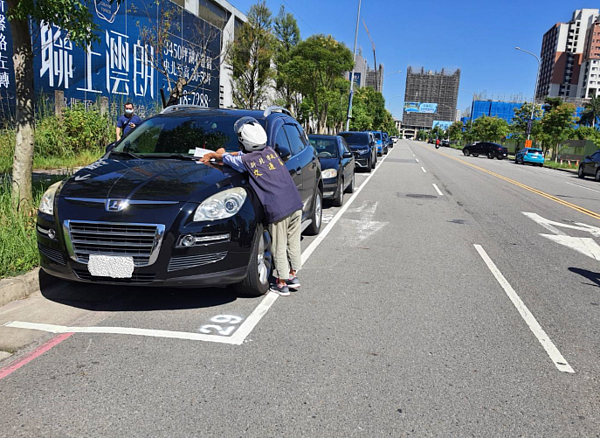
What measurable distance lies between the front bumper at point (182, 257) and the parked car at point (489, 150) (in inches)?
2098

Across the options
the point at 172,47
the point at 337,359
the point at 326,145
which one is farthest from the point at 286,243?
the point at 172,47

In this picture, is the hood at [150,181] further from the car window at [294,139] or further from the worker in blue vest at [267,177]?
the car window at [294,139]

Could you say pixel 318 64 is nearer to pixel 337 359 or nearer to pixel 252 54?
pixel 252 54

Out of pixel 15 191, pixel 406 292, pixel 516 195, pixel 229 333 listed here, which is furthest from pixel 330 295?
pixel 516 195

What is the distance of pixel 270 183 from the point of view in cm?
459

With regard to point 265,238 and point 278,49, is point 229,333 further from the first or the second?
→ point 278,49

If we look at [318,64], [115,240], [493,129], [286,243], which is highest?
[318,64]

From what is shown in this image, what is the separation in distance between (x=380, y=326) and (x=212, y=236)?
5.46ft

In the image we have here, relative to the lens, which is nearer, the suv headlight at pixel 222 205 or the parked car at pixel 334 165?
the suv headlight at pixel 222 205

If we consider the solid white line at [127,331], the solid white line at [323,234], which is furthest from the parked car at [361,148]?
the solid white line at [127,331]

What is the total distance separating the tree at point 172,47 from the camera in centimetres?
1689

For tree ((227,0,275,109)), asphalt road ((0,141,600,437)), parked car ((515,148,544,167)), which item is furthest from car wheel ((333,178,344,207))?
parked car ((515,148,544,167))

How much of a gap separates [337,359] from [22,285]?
3099 millimetres

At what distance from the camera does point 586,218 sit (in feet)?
37.6
